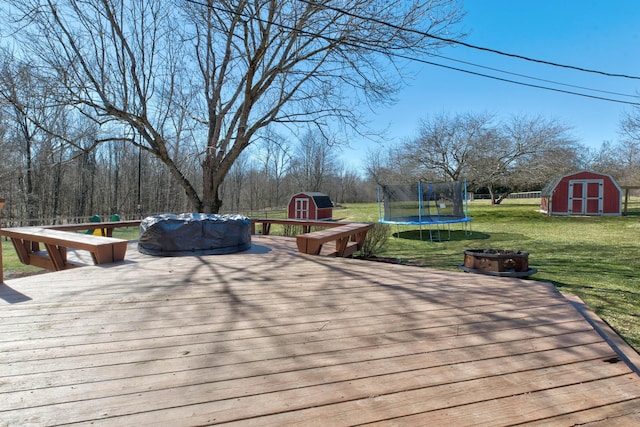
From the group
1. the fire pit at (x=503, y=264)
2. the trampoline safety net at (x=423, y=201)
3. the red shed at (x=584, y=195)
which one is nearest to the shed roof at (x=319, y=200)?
the trampoline safety net at (x=423, y=201)

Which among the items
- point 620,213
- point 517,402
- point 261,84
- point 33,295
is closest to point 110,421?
point 517,402

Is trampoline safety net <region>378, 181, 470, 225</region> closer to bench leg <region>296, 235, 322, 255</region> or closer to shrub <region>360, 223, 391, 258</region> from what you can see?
shrub <region>360, 223, 391, 258</region>

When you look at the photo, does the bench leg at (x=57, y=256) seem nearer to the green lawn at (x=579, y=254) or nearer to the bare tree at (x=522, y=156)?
the green lawn at (x=579, y=254)

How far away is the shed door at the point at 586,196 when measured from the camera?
56.7 ft

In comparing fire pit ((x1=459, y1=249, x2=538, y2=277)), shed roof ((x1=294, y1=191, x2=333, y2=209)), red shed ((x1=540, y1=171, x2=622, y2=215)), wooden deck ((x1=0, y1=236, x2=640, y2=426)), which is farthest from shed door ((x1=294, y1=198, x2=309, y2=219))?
wooden deck ((x1=0, y1=236, x2=640, y2=426))

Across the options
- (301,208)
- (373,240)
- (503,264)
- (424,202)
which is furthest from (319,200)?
(503,264)

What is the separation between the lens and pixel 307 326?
2.20m

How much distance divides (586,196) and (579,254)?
40.6ft

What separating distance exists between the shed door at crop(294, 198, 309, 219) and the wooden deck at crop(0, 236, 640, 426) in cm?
1717

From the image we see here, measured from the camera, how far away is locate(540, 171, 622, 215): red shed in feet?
56.1

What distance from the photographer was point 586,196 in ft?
57.6

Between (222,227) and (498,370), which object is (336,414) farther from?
(222,227)

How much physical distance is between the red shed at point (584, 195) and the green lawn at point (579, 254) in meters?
1.16

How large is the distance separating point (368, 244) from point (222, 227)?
4033 millimetres
